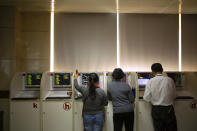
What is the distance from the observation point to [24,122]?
340 cm

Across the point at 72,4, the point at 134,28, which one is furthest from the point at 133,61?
the point at 72,4

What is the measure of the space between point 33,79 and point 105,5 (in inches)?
90.2

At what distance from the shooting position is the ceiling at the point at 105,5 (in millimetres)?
3623

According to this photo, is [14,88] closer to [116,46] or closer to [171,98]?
[116,46]

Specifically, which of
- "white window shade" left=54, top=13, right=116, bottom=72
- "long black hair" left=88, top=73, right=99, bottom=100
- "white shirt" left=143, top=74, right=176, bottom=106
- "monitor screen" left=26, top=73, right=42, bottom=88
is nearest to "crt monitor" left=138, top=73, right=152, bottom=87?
"white shirt" left=143, top=74, right=176, bottom=106

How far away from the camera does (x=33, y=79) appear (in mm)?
3648

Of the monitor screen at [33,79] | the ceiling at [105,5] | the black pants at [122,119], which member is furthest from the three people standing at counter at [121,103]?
the ceiling at [105,5]

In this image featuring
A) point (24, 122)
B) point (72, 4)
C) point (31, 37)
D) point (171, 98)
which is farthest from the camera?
point (31, 37)

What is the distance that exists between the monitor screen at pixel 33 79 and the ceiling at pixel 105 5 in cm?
157

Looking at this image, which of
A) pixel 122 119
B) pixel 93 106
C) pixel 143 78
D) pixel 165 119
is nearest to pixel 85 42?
pixel 143 78

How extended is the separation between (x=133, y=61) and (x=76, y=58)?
1500 millimetres

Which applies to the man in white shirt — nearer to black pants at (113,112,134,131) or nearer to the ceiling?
black pants at (113,112,134,131)

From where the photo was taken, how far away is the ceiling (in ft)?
11.9

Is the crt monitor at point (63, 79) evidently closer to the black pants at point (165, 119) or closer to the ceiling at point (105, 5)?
the ceiling at point (105, 5)
